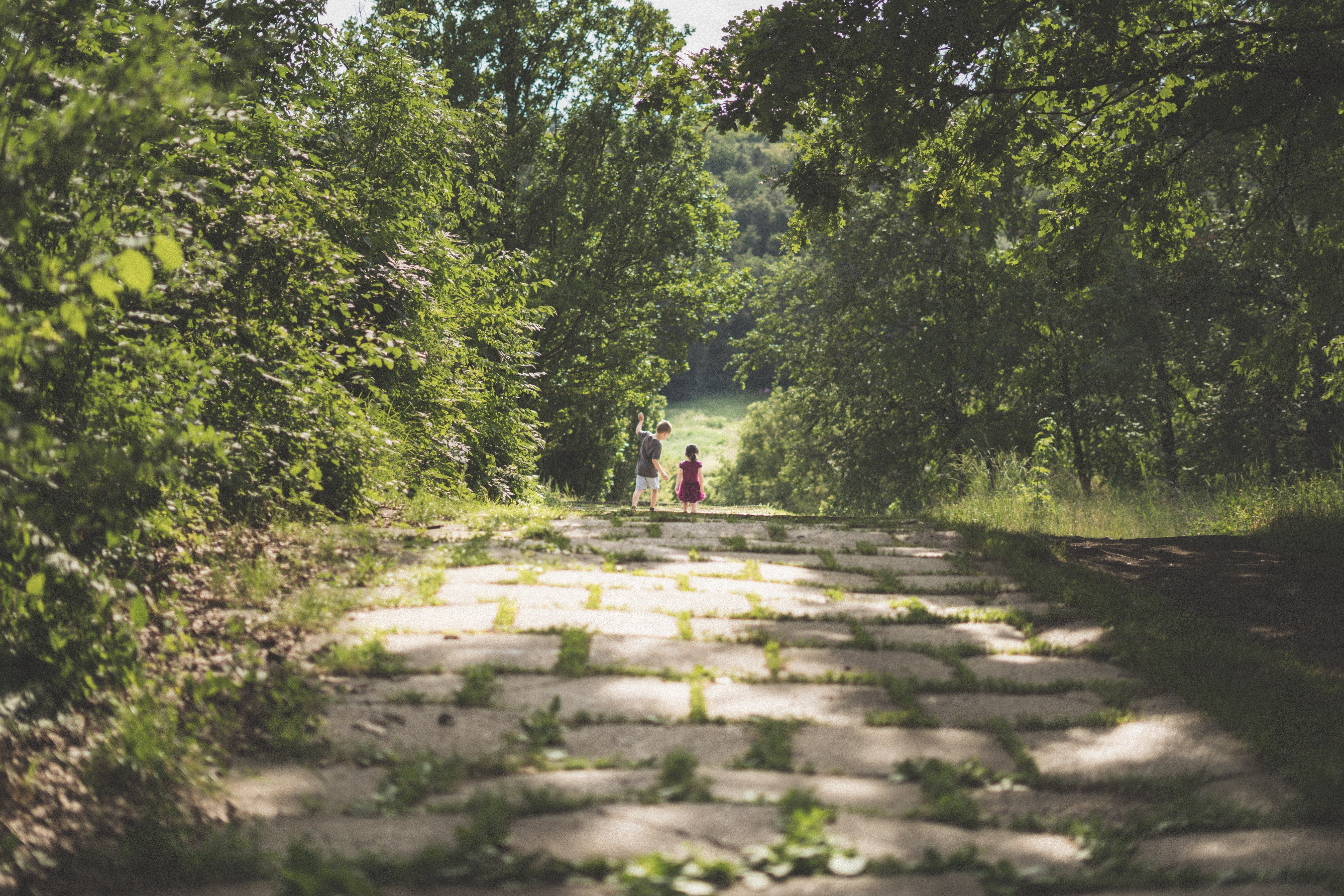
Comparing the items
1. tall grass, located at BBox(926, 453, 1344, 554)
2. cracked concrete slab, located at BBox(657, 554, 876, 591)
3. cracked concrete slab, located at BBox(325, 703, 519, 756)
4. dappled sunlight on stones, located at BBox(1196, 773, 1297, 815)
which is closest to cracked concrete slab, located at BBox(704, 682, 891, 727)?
cracked concrete slab, located at BBox(325, 703, 519, 756)

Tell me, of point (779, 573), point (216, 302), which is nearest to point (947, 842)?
point (779, 573)

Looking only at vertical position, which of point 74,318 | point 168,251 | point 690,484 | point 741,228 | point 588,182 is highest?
point 741,228

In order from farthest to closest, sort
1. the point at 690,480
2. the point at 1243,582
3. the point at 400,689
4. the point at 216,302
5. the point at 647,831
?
1. the point at 690,480
2. the point at 1243,582
3. the point at 216,302
4. the point at 400,689
5. the point at 647,831

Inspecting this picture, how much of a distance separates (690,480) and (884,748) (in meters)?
10.3

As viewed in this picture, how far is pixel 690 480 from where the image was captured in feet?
43.3

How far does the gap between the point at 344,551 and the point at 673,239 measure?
18.1 metres

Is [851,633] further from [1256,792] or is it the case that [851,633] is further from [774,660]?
[1256,792]

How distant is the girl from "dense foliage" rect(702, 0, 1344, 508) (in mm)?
4521

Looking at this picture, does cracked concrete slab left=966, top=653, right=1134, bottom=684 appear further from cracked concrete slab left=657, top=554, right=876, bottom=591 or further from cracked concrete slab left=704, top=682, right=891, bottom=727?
cracked concrete slab left=657, top=554, right=876, bottom=591

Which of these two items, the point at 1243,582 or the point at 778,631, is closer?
the point at 778,631

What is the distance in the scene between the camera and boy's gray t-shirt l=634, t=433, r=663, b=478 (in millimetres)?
14227

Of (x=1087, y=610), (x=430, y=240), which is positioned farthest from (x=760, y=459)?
(x=1087, y=610)

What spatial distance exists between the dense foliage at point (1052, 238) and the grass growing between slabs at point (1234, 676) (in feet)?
13.3

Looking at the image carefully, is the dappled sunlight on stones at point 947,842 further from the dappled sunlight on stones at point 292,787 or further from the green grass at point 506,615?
the green grass at point 506,615
